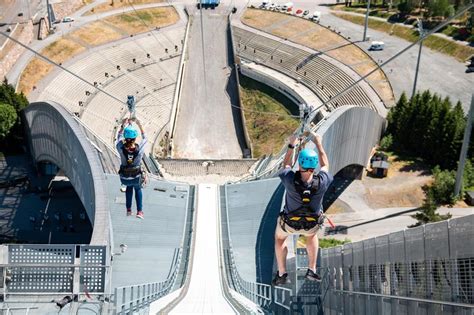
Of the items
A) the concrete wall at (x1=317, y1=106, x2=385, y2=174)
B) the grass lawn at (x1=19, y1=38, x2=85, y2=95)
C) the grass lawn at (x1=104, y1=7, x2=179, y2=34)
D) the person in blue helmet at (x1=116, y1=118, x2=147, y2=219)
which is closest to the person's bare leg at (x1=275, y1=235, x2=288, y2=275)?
the person in blue helmet at (x1=116, y1=118, x2=147, y2=219)

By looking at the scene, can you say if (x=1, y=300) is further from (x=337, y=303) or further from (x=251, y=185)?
(x=251, y=185)

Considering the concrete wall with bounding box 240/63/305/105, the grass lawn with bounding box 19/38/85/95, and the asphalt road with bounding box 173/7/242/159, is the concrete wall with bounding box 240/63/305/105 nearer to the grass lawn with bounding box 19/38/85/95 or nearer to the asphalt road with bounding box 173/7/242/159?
the asphalt road with bounding box 173/7/242/159

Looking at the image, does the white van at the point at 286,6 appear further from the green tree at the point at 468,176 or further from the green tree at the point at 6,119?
the green tree at the point at 6,119

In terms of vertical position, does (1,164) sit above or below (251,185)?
above

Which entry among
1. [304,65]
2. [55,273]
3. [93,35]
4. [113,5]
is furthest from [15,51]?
[55,273]

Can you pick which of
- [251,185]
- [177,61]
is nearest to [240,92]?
[177,61]

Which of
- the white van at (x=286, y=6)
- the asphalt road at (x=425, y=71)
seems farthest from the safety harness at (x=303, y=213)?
the white van at (x=286, y=6)

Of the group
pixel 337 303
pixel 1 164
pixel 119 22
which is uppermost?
pixel 119 22
